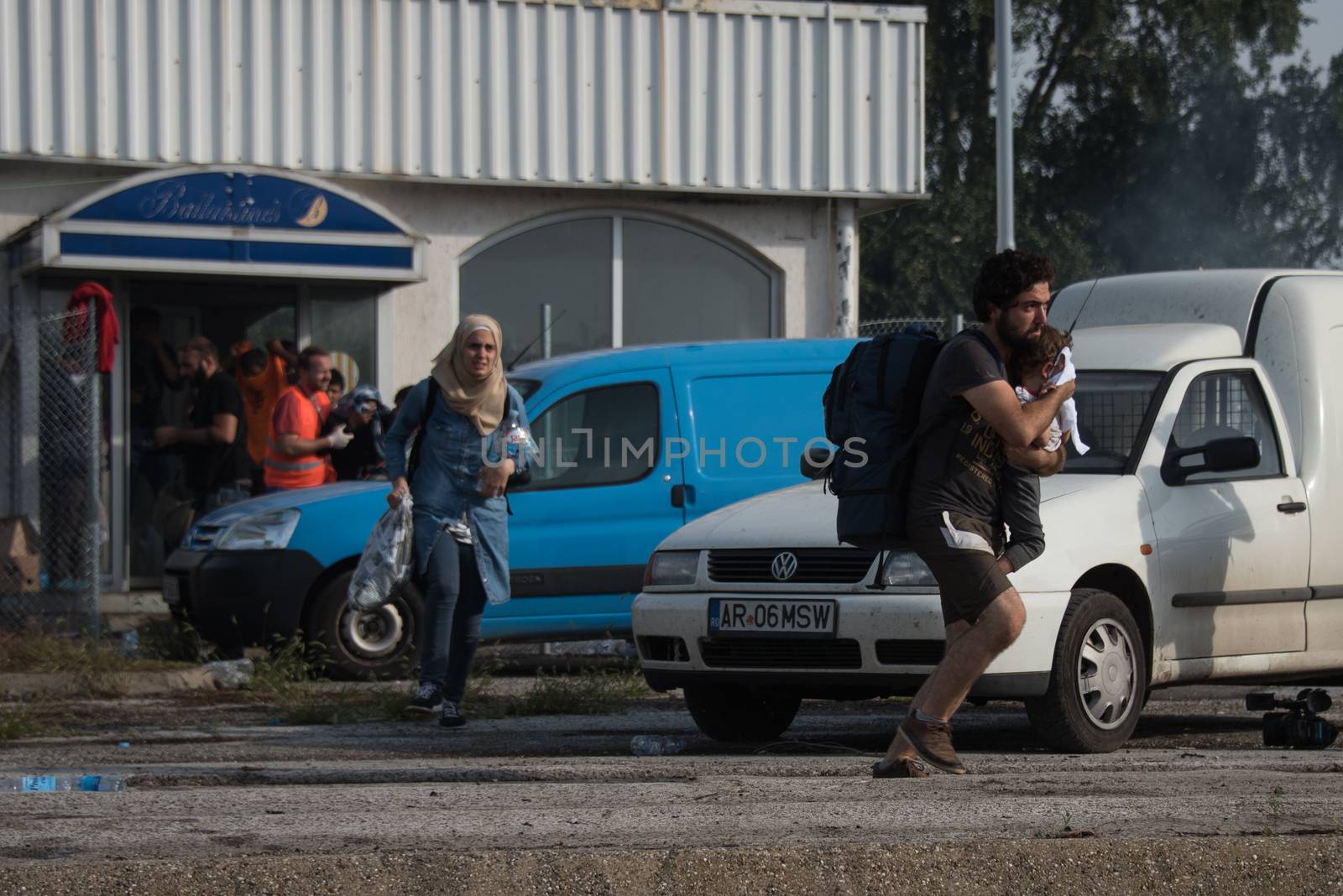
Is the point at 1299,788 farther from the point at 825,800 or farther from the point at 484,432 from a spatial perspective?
the point at 484,432

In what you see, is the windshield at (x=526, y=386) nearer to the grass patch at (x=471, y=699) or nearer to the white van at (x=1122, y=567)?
the grass patch at (x=471, y=699)

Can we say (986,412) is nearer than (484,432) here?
Yes

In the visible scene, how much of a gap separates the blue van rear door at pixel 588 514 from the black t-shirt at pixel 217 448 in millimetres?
3497

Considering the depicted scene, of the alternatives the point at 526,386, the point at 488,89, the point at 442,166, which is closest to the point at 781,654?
the point at 526,386

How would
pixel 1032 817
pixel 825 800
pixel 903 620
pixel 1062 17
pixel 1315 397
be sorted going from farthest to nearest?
pixel 1062 17, pixel 1315 397, pixel 903 620, pixel 825 800, pixel 1032 817

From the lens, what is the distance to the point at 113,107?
15703mm

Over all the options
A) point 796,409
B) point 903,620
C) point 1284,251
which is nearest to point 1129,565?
point 903,620

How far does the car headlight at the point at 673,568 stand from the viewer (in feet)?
26.5

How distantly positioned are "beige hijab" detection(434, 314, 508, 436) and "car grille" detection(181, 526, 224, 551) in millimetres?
3130

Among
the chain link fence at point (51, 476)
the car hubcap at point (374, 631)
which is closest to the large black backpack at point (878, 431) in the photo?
the car hubcap at point (374, 631)

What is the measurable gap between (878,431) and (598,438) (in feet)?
16.2

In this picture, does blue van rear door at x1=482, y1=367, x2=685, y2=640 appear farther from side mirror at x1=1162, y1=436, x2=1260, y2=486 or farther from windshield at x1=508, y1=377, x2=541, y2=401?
side mirror at x1=1162, y1=436, x2=1260, y2=486

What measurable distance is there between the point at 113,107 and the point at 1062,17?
86.0 feet

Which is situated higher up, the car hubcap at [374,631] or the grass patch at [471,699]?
the car hubcap at [374,631]
